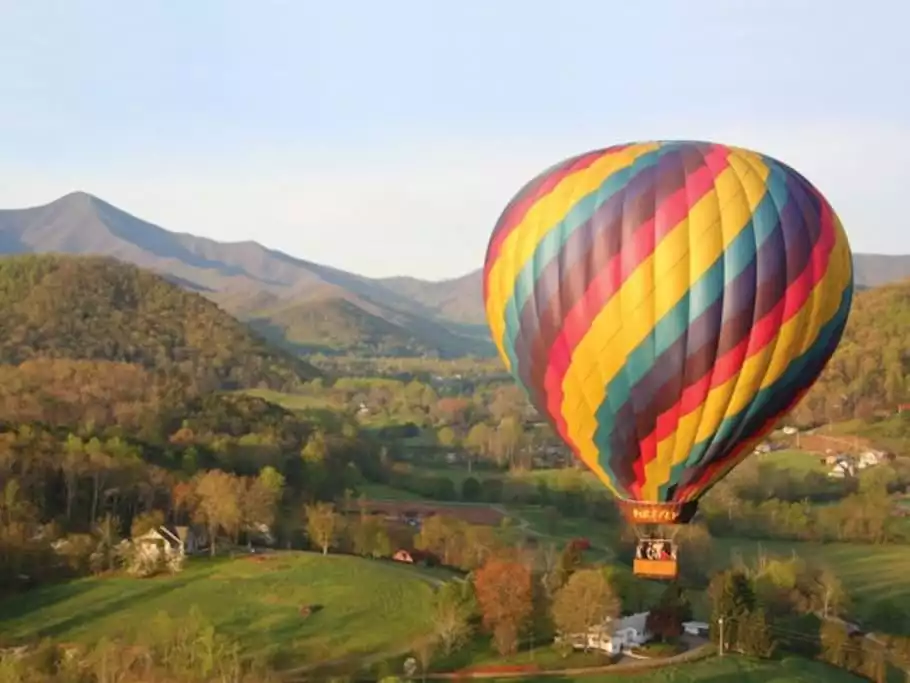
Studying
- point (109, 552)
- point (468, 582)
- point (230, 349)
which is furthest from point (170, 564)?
point (230, 349)

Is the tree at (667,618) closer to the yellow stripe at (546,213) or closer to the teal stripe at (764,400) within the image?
the teal stripe at (764,400)

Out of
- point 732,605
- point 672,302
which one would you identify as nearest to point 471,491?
point 732,605

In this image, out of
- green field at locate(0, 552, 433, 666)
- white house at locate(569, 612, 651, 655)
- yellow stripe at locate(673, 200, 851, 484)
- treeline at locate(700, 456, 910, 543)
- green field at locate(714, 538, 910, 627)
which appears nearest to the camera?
yellow stripe at locate(673, 200, 851, 484)

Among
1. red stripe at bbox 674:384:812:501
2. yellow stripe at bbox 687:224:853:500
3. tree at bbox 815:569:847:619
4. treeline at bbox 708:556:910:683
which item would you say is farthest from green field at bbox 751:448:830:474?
yellow stripe at bbox 687:224:853:500

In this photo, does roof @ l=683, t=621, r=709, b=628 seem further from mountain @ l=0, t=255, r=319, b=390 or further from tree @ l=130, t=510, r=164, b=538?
mountain @ l=0, t=255, r=319, b=390

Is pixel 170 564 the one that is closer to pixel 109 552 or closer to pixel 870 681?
pixel 109 552
